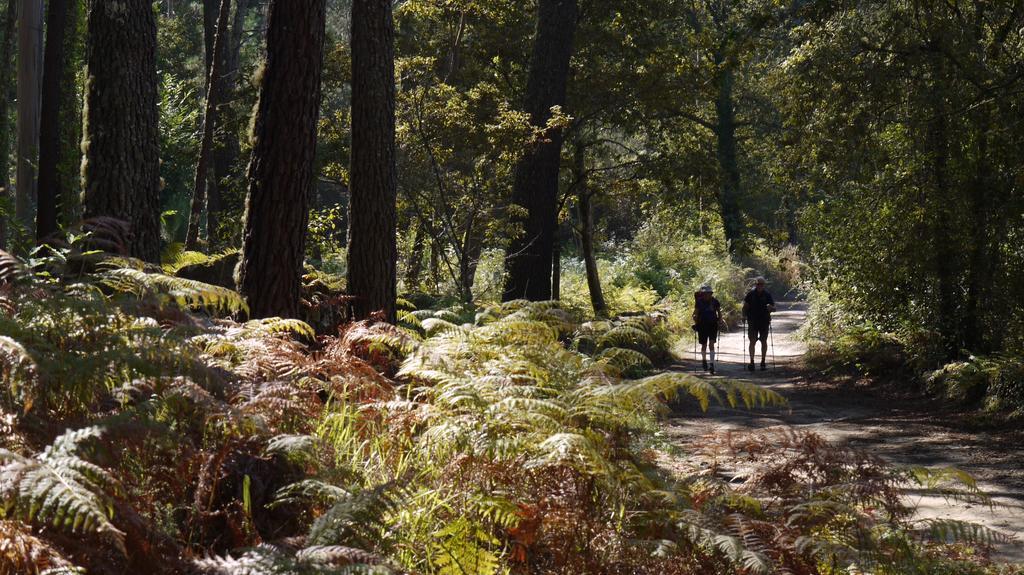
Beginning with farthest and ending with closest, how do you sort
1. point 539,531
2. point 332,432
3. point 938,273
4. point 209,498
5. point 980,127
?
1. point 938,273
2. point 980,127
3. point 332,432
4. point 539,531
5. point 209,498

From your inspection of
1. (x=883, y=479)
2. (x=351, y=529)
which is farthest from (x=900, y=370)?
(x=351, y=529)

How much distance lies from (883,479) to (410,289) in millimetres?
12695

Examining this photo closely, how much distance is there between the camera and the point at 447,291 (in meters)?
18.5

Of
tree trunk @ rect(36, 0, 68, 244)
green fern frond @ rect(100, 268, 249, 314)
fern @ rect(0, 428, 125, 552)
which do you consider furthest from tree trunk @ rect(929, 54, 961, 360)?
fern @ rect(0, 428, 125, 552)

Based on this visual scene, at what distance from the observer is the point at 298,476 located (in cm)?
408

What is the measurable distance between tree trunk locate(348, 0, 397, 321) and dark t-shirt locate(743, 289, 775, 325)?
955 centimetres

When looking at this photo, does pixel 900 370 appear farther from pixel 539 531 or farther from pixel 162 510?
pixel 162 510

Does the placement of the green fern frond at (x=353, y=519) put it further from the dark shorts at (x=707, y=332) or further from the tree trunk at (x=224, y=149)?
the dark shorts at (x=707, y=332)

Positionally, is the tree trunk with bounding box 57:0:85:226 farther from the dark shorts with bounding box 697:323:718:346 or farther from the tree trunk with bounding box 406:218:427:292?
the dark shorts with bounding box 697:323:718:346

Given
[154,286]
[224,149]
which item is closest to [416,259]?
[224,149]

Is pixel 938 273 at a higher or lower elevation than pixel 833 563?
higher

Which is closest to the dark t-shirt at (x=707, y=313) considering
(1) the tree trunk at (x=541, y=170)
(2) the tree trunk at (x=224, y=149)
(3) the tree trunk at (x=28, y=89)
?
(1) the tree trunk at (x=541, y=170)

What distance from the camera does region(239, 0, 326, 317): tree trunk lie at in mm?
8094

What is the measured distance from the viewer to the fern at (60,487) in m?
2.69
